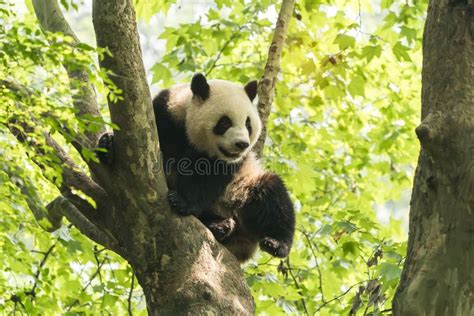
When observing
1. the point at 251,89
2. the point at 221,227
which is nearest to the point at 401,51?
the point at 251,89

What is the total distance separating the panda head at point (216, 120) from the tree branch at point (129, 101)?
6.12ft

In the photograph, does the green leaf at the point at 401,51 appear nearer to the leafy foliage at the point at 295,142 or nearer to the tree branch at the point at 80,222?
the leafy foliage at the point at 295,142

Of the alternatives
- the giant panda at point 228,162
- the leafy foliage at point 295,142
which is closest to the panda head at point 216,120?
the giant panda at point 228,162

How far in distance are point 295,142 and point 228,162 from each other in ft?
10.3

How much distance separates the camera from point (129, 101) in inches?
159

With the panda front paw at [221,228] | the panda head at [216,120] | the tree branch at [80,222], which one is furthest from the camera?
the panda head at [216,120]

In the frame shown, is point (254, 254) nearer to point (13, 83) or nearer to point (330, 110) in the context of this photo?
point (13, 83)

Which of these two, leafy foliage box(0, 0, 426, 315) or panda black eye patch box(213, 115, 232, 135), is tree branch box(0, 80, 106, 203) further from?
panda black eye patch box(213, 115, 232, 135)

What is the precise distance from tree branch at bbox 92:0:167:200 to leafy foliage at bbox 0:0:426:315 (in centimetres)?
19

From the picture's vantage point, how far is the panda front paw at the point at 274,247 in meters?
5.94

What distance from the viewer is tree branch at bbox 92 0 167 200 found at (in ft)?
13.1

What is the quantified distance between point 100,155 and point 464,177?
2.32 metres

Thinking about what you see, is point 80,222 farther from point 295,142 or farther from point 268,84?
point 295,142

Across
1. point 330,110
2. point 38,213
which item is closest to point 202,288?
point 38,213
